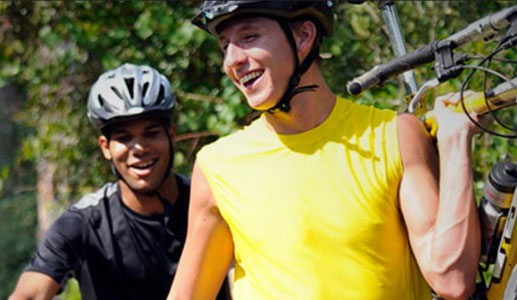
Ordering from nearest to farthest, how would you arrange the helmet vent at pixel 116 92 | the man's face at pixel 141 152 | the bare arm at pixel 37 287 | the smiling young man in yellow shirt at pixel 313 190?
the smiling young man in yellow shirt at pixel 313 190 < the bare arm at pixel 37 287 < the man's face at pixel 141 152 < the helmet vent at pixel 116 92

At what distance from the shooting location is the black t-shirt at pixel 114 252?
4523 mm

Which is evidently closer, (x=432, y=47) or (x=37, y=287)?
(x=432, y=47)

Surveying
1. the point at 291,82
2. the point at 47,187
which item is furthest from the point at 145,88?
the point at 47,187

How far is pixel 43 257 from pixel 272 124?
1.98m

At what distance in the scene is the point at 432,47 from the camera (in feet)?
9.34

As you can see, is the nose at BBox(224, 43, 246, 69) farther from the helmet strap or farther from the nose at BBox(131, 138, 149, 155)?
the nose at BBox(131, 138, 149, 155)

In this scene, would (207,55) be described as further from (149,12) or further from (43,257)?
(43,257)

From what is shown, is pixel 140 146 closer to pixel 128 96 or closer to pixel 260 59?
pixel 128 96

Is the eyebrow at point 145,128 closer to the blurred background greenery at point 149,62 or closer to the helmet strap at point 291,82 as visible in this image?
the blurred background greenery at point 149,62

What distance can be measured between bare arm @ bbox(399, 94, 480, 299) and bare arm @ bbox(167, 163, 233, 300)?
0.72 meters

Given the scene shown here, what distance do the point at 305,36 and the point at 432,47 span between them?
486 millimetres

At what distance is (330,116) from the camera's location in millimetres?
3012

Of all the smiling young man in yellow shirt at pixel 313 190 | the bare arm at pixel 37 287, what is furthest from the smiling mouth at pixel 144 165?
the smiling young man in yellow shirt at pixel 313 190

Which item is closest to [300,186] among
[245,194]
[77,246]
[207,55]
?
[245,194]
